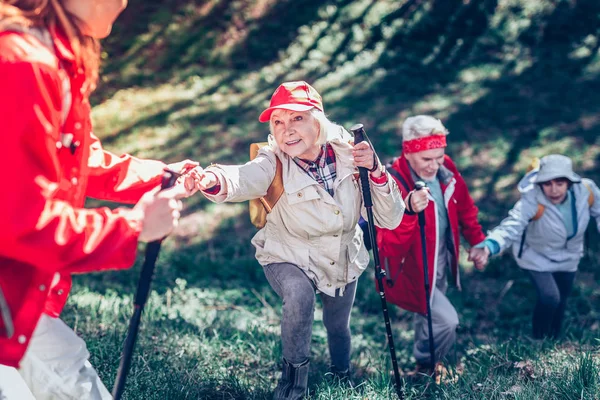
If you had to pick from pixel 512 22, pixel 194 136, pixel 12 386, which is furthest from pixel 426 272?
pixel 512 22

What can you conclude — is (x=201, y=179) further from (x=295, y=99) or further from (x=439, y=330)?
(x=439, y=330)

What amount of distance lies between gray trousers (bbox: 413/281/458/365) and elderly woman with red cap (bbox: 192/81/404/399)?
1138 mm

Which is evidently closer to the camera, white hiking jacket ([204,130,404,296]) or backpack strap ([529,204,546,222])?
white hiking jacket ([204,130,404,296])

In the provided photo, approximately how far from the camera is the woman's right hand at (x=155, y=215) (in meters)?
2.57

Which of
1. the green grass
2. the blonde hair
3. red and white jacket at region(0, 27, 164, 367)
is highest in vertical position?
the blonde hair

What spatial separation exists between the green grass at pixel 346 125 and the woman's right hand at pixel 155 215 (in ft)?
5.73

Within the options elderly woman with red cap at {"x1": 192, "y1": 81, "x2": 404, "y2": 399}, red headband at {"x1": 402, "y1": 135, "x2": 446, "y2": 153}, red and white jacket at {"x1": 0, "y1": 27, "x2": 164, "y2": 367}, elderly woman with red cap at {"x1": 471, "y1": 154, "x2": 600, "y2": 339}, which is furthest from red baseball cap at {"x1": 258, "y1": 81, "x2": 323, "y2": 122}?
elderly woman with red cap at {"x1": 471, "y1": 154, "x2": 600, "y2": 339}

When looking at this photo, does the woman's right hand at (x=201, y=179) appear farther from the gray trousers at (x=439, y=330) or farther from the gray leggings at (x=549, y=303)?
the gray leggings at (x=549, y=303)

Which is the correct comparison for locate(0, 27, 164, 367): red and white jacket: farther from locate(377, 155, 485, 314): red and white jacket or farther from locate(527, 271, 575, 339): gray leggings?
locate(527, 271, 575, 339): gray leggings

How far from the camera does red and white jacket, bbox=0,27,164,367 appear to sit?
2162 millimetres

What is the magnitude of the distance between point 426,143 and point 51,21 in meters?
3.13

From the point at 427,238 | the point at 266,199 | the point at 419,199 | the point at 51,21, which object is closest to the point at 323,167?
the point at 266,199

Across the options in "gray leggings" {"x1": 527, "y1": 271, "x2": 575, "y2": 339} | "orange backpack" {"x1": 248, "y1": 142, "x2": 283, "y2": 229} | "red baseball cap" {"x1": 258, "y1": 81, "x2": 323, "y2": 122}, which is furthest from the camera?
"gray leggings" {"x1": 527, "y1": 271, "x2": 575, "y2": 339}

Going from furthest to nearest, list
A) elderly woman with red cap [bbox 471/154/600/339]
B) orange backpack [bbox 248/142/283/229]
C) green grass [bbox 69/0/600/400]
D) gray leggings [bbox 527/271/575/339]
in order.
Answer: gray leggings [bbox 527/271/575/339]
elderly woman with red cap [bbox 471/154/600/339]
green grass [bbox 69/0/600/400]
orange backpack [bbox 248/142/283/229]
